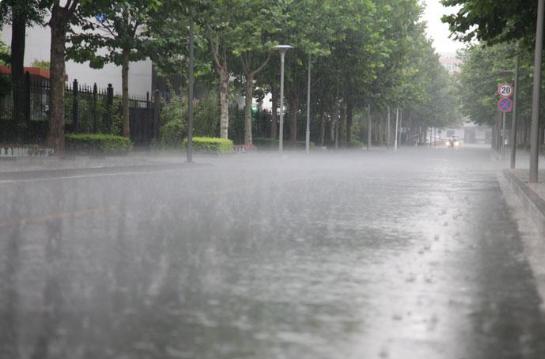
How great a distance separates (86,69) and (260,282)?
55927 mm

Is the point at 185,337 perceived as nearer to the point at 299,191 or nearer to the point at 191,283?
the point at 191,283

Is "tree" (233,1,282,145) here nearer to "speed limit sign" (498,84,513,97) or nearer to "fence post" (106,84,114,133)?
"fence post" (106,84,114,133)

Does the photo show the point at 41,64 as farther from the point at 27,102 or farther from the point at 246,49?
the point at 27,102

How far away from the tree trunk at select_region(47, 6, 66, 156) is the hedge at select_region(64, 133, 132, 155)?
2.58 m

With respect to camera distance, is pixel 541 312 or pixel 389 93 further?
pixel 389 93

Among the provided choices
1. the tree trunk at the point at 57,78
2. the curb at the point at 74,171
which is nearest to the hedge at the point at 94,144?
the tree trunk at the point at 57,78

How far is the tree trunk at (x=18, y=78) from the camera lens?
3089cm

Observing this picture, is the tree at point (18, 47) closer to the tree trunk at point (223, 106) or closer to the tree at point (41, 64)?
the tree trunk at point (223, 106)

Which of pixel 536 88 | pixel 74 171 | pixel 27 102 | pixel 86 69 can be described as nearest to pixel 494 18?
pixel 536 88

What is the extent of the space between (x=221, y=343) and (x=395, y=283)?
8.54 feet

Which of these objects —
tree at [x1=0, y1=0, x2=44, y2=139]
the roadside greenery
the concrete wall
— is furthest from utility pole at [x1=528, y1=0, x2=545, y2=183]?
the concrete wall

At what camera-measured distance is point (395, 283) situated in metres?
7.33

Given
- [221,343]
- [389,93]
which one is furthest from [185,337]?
[389,93]

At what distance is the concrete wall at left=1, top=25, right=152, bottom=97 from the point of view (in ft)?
189
